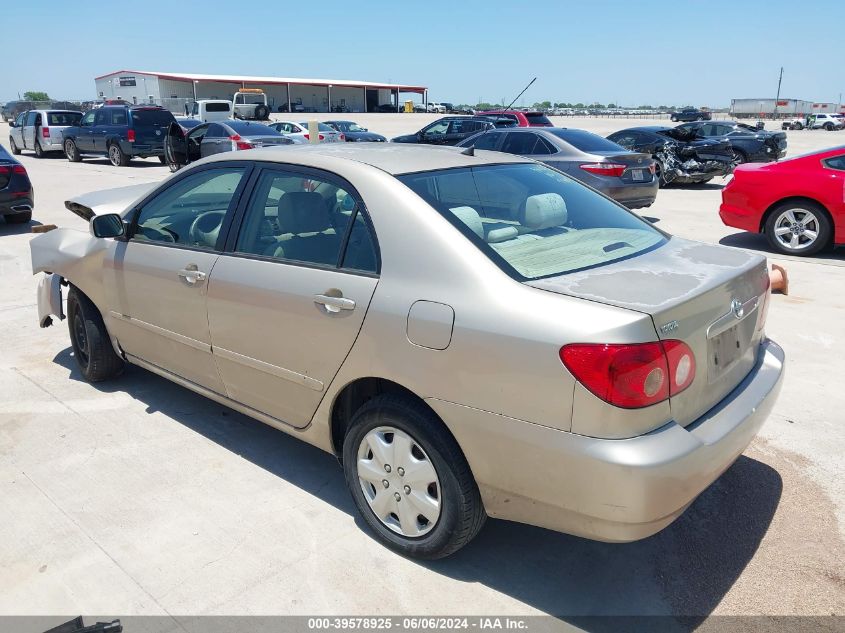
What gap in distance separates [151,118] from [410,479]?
21.4 m

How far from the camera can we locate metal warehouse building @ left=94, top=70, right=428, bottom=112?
64750 mm

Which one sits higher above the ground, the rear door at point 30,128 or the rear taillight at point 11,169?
the rear door at point 30,128

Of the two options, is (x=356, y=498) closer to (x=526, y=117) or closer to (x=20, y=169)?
(x=20, y=169)

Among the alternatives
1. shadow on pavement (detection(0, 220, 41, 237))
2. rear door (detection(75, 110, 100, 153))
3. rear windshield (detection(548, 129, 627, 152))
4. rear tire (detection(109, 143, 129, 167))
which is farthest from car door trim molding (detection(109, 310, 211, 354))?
rear door (detection(75, 110, 100, 153))

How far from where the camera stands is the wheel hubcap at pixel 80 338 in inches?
186

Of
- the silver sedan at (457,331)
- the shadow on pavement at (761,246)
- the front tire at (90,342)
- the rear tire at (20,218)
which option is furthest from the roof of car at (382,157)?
the rear tire at (20,218)

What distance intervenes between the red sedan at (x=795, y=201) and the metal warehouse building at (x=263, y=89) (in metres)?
56.3

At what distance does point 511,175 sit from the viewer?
11.6 feet

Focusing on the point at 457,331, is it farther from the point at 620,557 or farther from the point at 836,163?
the point at 836,163

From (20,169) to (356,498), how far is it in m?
9.81

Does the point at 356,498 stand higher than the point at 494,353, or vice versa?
the point at 494,353

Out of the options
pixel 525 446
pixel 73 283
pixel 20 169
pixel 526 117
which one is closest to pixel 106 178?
pixel 20 169

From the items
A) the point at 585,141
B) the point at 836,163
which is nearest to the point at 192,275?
the point at 836,163

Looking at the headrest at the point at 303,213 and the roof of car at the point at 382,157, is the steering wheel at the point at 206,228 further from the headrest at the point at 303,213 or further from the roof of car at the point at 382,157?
the headrest at the point at 303,213
